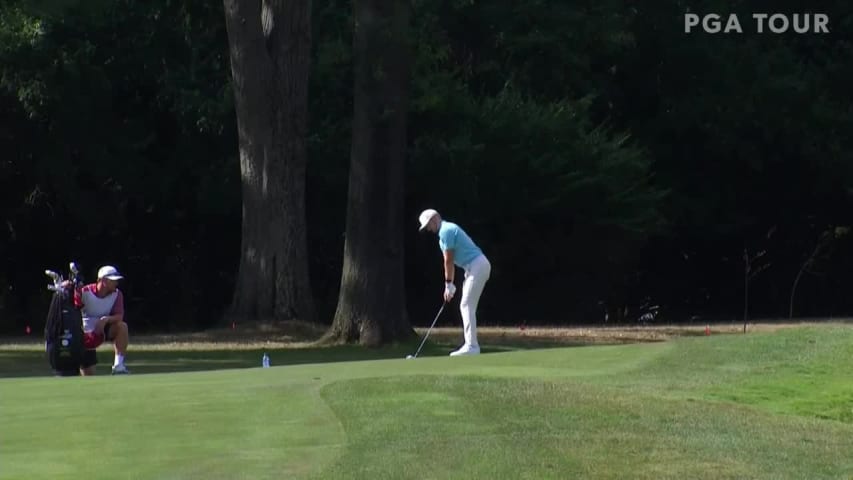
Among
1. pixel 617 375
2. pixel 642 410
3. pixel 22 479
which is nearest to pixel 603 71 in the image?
pixel 617 375

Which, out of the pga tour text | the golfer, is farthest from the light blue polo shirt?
the pga tour text

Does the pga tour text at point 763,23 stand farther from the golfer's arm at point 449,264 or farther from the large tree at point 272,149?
the golfer's arm at point 449,264

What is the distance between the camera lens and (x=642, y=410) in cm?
1235

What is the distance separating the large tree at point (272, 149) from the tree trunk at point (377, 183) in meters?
2.06

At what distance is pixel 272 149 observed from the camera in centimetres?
2994

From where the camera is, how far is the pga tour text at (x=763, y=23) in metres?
39.2

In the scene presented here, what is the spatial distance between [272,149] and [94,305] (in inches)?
387

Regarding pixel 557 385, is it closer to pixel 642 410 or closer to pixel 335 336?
pixel 642 410

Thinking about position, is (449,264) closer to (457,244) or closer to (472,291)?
(457,244)

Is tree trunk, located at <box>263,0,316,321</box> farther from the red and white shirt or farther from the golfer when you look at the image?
the golfer

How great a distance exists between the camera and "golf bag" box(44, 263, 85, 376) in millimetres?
18844

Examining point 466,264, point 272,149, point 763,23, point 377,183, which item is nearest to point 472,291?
point 466,264

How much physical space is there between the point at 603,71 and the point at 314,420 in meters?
28.5

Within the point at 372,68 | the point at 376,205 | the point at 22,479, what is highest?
the point at 372,68
